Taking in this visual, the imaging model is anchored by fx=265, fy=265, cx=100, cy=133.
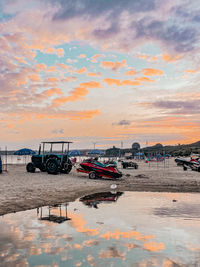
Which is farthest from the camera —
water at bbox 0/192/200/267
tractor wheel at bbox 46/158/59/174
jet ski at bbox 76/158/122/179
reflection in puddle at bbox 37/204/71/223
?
tractor wheel at bbox 46/158/59/174

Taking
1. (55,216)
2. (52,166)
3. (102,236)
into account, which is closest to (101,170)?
(52,166)

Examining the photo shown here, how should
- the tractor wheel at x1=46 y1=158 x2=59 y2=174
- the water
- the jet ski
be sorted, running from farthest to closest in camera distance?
the tractor wheel at x1=46 y1=158 x2=59 y2=174 < the jet ski < the water

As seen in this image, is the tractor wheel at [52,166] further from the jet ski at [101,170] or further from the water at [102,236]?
the water at [102,236]

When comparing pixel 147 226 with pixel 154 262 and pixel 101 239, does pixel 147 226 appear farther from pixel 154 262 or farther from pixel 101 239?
pixel 154 262

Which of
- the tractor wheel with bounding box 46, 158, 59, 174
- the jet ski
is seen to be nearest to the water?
the jet ski

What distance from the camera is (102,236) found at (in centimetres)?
679

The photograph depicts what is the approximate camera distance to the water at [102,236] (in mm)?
5328

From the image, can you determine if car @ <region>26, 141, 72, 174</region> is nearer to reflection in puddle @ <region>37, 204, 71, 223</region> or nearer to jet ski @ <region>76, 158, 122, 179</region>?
jet ski @ <region>76, 158, 122, 179</region>

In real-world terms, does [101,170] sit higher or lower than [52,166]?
lower

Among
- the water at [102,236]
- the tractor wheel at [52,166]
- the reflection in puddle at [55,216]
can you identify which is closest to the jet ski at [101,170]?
the tractor wheel at [52,166]

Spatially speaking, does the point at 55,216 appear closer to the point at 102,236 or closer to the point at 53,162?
the point at 102,236

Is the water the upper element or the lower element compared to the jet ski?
lower

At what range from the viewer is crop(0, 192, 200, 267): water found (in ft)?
17.5

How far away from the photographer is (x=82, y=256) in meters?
5.45
